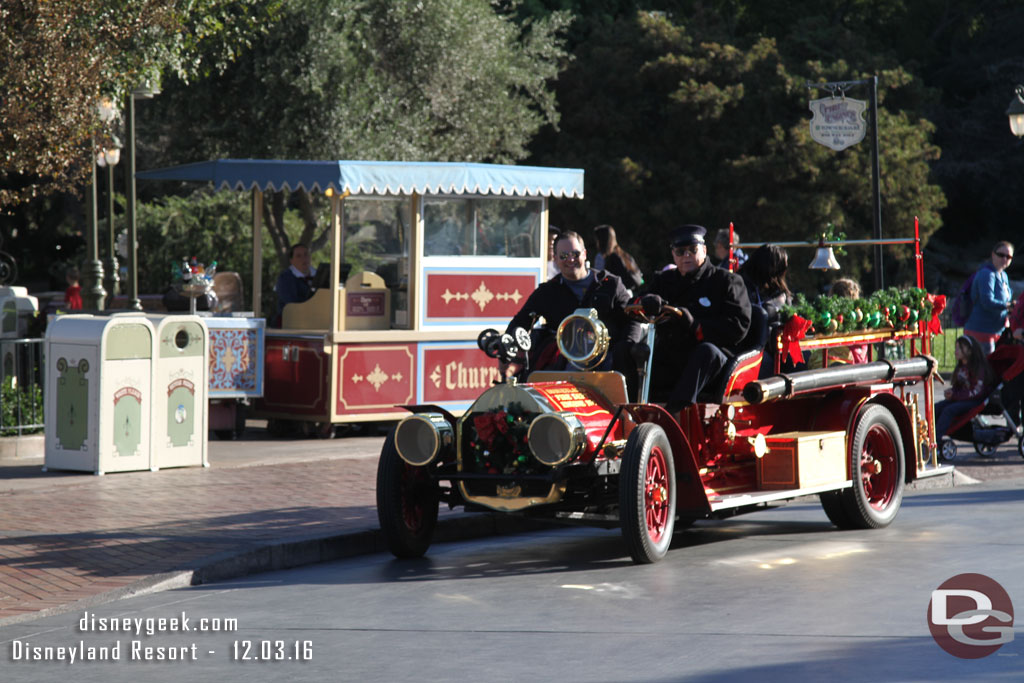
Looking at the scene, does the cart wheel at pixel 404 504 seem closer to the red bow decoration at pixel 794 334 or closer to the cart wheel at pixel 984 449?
the red bow decoration at pixel 794 334

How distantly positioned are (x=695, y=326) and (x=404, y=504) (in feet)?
6.77

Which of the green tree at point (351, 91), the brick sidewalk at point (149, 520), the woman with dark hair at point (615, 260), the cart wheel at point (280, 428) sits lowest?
the brick sidewalk at point (149, 520)

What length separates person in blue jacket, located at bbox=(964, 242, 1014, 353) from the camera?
1523cm

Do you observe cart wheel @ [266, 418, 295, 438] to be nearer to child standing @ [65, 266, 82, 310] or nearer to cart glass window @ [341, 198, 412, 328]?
cart glass window @ [341, 198, 412, 328]

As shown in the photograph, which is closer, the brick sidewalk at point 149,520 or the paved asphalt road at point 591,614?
the paved asphalt road at point 591,614

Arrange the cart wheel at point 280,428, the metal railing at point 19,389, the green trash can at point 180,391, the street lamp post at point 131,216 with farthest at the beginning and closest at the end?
the street lamp post at point 131,216 → the cart wheel at point 280,428 → the metal railing at point 19,389 → the green trash can at point 180,391

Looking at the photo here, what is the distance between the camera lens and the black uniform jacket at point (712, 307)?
902cm

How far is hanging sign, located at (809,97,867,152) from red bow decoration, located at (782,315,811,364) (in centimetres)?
953

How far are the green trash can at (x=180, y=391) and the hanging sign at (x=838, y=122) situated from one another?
9.47 meters

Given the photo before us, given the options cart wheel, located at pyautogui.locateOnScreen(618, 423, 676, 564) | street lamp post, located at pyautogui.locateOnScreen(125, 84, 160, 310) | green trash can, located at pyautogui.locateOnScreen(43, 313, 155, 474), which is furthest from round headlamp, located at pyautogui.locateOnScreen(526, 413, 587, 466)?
street lamp post, located at pyautogui.locateOnScreen(125, 84, 160, 310)

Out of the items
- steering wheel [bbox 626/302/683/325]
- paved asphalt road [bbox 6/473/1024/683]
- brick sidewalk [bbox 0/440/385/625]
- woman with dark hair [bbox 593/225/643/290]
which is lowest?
paved asphalt road [bbox 6/473/1024/683]

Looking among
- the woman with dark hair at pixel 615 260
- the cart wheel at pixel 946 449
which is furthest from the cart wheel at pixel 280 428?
the cart wheel at pixel 946 449

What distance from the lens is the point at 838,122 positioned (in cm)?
1870

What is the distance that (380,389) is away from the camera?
14500 millimetres
